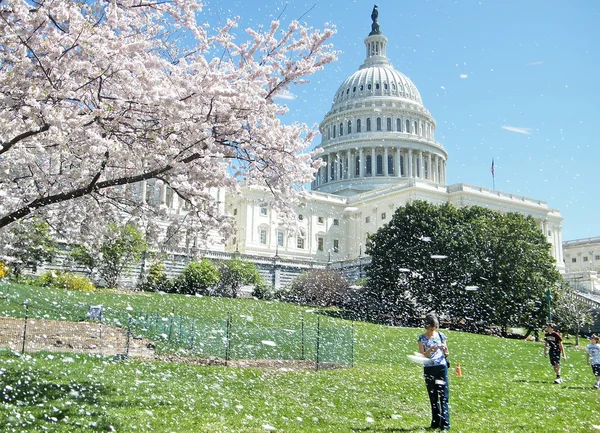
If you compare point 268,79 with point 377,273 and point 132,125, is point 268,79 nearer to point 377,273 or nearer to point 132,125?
point 132,125

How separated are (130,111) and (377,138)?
99.1 metres

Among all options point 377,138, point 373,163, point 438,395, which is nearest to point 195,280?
point 438,395

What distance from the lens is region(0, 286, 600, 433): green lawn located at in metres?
7.88

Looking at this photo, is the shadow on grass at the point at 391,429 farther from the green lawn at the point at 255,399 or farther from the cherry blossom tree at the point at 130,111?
the cherry blossom tree at the point at 130,111

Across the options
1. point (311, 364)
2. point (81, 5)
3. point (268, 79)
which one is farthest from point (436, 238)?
point (81, 5)

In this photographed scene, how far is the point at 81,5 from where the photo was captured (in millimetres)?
8641

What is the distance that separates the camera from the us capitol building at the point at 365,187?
8231 cm

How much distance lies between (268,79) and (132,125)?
2.69 metres

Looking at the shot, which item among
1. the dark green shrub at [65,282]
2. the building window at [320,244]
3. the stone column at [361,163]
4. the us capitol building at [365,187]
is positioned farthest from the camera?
the stone column at [361,163]

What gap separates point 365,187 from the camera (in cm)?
10350

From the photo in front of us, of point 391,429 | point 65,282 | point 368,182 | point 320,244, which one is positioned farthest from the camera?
point 368,182

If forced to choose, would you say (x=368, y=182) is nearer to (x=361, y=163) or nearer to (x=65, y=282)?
(x=361, y=163)

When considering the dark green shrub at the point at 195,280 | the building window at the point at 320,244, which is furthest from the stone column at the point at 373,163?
the dark green shrub at the point at 195,280

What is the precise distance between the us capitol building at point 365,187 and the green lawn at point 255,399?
5416cm
